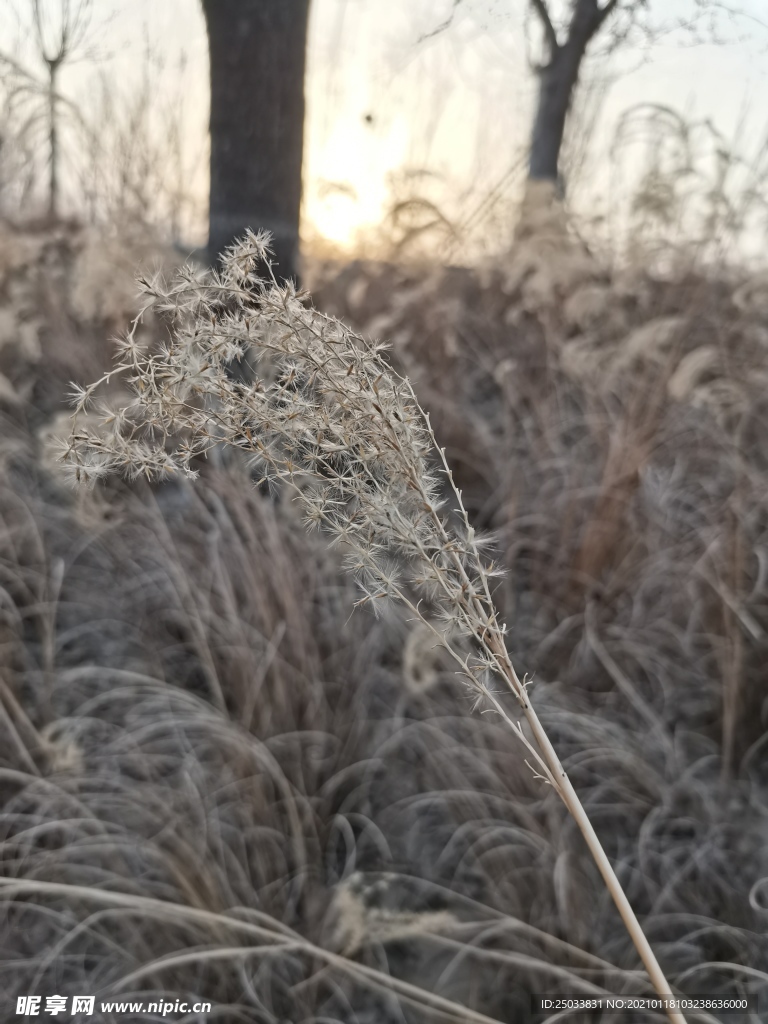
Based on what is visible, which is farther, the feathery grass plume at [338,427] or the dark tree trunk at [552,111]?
the dark tree trunk at [552,111]

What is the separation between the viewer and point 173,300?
38 cm

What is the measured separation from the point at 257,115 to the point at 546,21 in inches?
19.9

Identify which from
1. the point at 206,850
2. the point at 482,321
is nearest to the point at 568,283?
the point at 482,321

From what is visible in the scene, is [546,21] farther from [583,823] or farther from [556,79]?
[583,823]

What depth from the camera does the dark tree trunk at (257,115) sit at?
0.88 metres

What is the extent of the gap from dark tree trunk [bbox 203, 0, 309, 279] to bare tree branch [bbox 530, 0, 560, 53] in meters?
0.38

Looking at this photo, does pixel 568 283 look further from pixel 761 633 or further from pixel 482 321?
pixel 761 633

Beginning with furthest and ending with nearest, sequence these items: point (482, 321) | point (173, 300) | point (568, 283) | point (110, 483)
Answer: point (482, 321) < point (568, 283) < point (110, 483) < point (173, 300)

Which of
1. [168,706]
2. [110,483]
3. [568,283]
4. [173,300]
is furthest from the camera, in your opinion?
[568,283]

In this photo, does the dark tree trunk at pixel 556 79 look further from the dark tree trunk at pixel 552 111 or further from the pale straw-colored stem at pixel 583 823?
the pale straw-colored stem at pixel 583 823

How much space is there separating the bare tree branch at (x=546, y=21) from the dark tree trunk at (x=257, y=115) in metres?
0.38

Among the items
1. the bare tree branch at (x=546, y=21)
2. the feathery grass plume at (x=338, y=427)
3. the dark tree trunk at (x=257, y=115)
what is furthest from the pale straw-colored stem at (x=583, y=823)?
the bare tree branch at (x=546, y=21)

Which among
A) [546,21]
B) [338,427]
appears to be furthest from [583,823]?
[546,21]

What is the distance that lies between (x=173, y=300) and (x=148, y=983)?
1.92 feet
